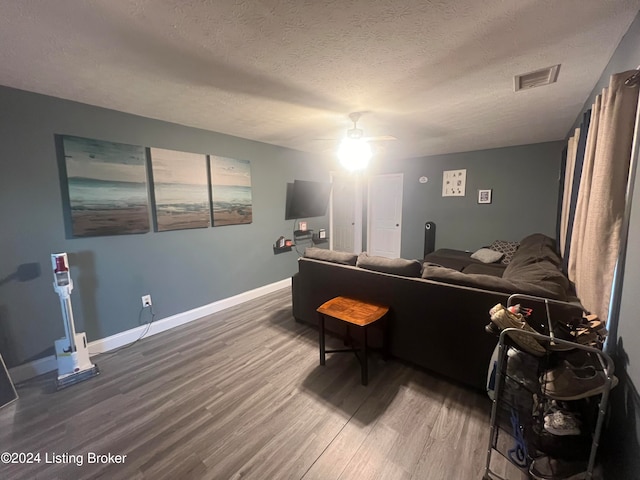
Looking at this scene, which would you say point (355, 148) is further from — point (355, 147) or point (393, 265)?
point (393, 265)

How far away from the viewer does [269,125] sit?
2.92 meters

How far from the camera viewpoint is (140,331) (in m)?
2.71

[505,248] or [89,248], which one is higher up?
[89,248]

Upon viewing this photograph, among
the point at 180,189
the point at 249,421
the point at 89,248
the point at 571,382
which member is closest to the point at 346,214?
the point at 180,189

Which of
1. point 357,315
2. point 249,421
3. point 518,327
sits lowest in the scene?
point 249,421

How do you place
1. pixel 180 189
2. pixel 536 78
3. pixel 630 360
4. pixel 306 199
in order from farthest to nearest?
pixel 306 199, pixel 180 189, pixel 536 78, pixel 630 360

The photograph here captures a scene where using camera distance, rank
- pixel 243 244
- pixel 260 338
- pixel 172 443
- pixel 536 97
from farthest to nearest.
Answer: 1. pixel 243 244
2. pixel 260 338
3. pixel 536 97
4. pixel 172 443

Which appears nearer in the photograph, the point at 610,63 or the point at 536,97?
the point at 610,63

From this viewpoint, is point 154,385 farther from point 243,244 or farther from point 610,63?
point 610,63

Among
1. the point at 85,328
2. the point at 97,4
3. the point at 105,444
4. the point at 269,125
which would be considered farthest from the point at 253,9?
the point at 85,328

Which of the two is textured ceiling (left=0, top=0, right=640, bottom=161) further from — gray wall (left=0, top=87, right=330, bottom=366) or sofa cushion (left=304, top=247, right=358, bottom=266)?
sofa cushion (left=304, top=247, right=358, bottom=266)

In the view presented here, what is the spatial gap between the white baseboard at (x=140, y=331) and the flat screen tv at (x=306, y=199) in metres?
1.21

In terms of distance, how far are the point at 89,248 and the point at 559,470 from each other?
3602mm

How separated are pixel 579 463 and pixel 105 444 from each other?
2.53 metres
